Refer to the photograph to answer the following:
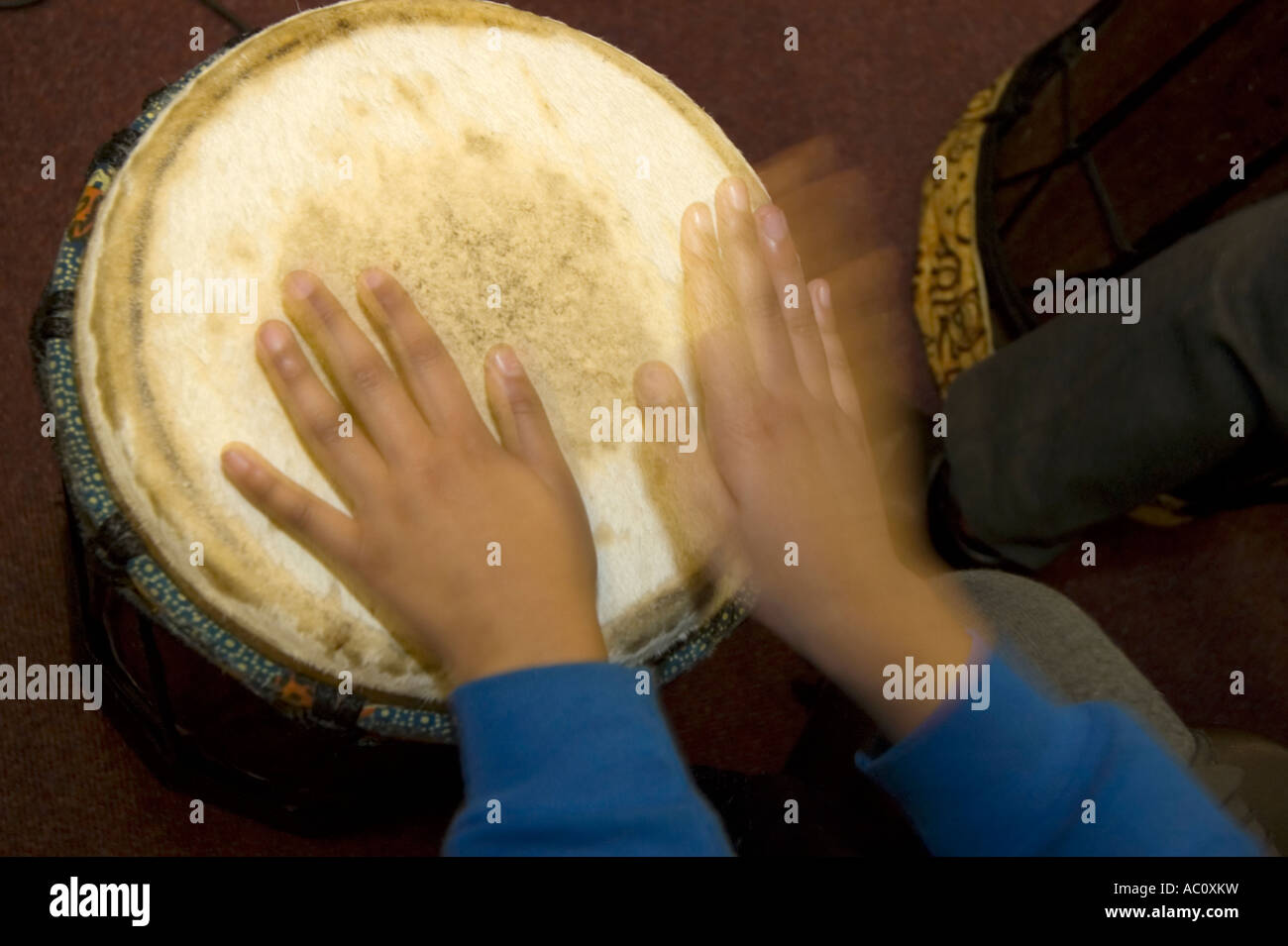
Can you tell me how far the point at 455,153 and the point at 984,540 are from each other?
79 cm

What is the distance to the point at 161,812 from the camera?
3.37 feet

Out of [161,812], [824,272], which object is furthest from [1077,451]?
[161,812]

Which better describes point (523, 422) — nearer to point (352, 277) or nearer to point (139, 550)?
point (352, 277)

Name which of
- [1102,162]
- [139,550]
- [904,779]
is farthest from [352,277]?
[1102,162]

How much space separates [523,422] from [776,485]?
0.20 metres

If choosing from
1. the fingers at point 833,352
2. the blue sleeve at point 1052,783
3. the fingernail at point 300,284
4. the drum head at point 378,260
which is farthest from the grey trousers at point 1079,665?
the fingernail at point 300,284

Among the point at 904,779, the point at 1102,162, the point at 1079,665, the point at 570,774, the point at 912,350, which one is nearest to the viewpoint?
the point at 570,774

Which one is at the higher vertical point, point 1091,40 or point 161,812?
point 1091,40

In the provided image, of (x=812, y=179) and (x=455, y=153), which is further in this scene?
(x=812, y=179)

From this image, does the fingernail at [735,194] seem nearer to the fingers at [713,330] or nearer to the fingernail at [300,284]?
the fingers at [713,330]

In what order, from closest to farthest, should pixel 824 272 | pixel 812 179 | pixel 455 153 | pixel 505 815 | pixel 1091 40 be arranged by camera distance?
pixel 505 815 → pixel 455 153 → pixel 824 272 → pixel 1091 40 → pixel 812 179

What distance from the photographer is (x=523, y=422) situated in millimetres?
602

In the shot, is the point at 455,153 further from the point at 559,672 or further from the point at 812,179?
the point at 812,179

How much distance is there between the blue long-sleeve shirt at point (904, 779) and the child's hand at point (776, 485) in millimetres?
51
